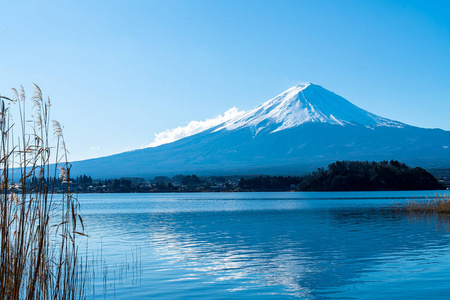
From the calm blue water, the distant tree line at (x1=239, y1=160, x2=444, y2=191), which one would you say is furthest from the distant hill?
the calm blue water

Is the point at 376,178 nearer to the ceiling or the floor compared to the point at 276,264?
nearer to the ceiling

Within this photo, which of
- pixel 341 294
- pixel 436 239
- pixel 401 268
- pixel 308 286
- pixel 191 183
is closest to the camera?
pixel 341 294

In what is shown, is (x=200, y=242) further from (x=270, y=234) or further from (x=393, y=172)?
(x=393, y=172)

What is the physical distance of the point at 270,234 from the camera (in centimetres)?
2434

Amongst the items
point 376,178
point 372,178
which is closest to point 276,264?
point 372,178

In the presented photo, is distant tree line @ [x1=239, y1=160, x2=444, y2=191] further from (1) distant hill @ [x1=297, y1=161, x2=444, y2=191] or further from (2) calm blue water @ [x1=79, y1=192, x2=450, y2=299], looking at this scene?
(2) calm blue water @ [x1=79, y1=192, x2=450, y2=299]

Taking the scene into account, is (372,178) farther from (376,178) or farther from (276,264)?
(276,264)

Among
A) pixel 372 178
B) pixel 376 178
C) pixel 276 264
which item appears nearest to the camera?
pixel 276 264

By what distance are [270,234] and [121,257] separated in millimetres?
9159

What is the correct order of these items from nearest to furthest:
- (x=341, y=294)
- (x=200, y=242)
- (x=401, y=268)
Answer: (x=341, y=294), (x=401, y=268), (x=200, y=242)

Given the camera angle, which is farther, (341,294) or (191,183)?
(191,183)

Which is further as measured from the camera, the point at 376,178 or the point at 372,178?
the point at 376,178

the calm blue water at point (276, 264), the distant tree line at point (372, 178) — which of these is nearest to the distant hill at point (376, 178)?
the distant tree line at point (372, 178)

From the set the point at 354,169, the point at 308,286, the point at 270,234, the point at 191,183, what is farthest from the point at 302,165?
the point at 308,286
